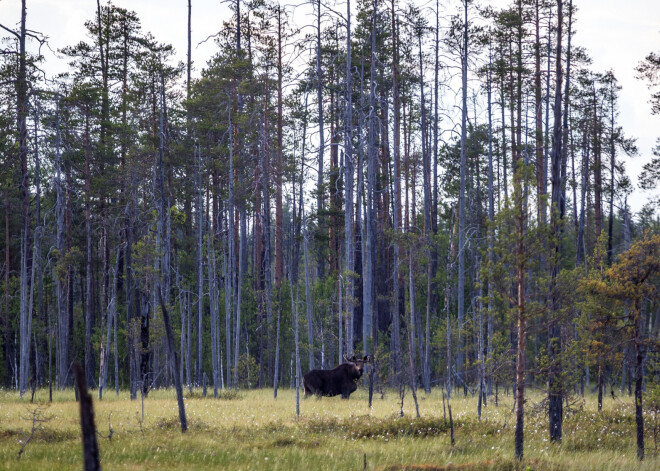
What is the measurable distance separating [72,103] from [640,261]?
2023cm

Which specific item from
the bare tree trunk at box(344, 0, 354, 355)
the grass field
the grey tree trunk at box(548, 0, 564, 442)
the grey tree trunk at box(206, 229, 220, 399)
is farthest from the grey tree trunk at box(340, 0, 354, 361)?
the grey tree trunk at box(548, 0, 564, 442)

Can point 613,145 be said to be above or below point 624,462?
above

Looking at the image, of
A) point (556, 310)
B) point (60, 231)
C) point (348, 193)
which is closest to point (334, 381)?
point (348, 193)

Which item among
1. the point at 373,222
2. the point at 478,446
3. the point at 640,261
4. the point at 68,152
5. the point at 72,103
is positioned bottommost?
the point at 478,446

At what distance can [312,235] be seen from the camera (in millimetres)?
35062

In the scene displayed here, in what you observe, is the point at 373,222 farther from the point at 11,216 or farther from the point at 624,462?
the point at 11,216

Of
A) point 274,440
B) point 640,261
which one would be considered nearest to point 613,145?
point 640,261

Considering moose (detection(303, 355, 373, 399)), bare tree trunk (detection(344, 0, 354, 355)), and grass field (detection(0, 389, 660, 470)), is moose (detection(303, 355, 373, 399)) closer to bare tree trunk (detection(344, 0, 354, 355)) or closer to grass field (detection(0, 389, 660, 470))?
bare tree trunk (detection(344, 0, 354, 355))

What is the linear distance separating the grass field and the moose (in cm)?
222

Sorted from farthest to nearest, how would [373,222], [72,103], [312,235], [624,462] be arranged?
[312,235] → [373,222] → [72,103] → [624,462]

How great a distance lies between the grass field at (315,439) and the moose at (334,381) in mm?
2221

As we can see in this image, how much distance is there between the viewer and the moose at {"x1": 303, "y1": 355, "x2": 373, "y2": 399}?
23516 mm

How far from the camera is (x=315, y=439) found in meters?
14.5

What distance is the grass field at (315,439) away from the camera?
11.9 metres
